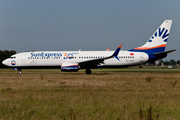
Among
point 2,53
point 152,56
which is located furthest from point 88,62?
point 2,53

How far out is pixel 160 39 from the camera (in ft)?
133

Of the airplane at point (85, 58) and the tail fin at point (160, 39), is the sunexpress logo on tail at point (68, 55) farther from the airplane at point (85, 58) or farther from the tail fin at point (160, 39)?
the tail fin at point (160, 39)

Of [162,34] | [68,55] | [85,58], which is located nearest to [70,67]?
[68,55]

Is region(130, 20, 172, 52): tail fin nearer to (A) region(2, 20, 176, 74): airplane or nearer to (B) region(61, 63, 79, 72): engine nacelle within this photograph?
(A) region(2, 20, 176, 74): airplane

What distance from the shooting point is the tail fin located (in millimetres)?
40469

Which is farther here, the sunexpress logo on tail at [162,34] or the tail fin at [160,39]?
the sunexpress logo on tail at [162,34]

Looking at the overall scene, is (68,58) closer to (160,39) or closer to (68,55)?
(68,55)

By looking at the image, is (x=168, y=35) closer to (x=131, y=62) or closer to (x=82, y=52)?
(x=131, y=62)

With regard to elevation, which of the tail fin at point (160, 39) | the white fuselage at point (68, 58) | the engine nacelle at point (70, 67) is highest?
the tail fin at point (160, 39)

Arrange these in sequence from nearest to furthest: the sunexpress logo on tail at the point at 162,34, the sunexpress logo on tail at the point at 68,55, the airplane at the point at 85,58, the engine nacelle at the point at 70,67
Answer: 1. the engine nacelle at the point at 70,67
2. the airplane at the point at 85,58
3. the sunexpress logo on tail at the point at 68,55
4. the sunexpress logo on tail at the point at 162,34

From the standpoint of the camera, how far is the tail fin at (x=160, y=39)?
40469mm

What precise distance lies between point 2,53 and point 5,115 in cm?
11568

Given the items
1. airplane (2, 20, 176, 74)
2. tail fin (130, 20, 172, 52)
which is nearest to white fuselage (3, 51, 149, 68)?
airplane (2, 20, 176, 74)

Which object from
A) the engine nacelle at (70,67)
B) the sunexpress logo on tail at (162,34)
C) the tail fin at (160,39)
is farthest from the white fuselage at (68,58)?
the sunexpress logo on tail at (162,34)
